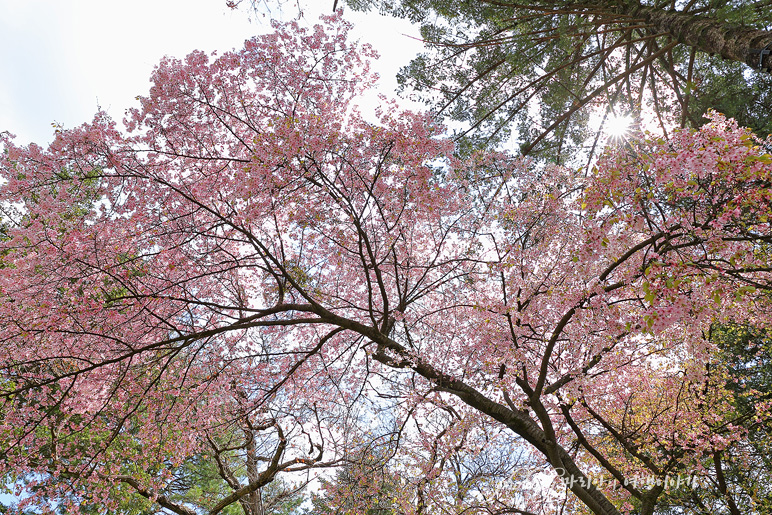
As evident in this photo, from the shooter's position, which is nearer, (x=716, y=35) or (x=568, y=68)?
(x=716, y=35)

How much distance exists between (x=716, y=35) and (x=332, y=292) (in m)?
6.01

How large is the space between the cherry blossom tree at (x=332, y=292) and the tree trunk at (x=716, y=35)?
0.76 m

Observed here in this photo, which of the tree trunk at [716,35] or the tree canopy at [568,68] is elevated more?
the tree canopy at [568,68]

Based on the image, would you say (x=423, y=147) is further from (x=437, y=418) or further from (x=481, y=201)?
(x=437, y=418)

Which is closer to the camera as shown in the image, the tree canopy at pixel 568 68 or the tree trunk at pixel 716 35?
the tree trunk at pixel 716 35

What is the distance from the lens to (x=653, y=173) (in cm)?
337

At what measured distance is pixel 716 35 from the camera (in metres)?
4.21

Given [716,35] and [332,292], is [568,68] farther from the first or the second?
[332,292]

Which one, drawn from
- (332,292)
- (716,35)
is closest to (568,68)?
(716,35)

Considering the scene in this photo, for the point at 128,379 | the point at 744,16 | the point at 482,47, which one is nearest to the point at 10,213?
the point at 128,379

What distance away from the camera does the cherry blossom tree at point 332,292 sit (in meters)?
5.00

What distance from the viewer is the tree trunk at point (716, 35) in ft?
12.2

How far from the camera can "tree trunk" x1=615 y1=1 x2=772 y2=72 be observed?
3.71 metres

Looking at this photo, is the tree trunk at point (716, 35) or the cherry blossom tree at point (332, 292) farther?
the cherry blossom tree at point (332, 292)
